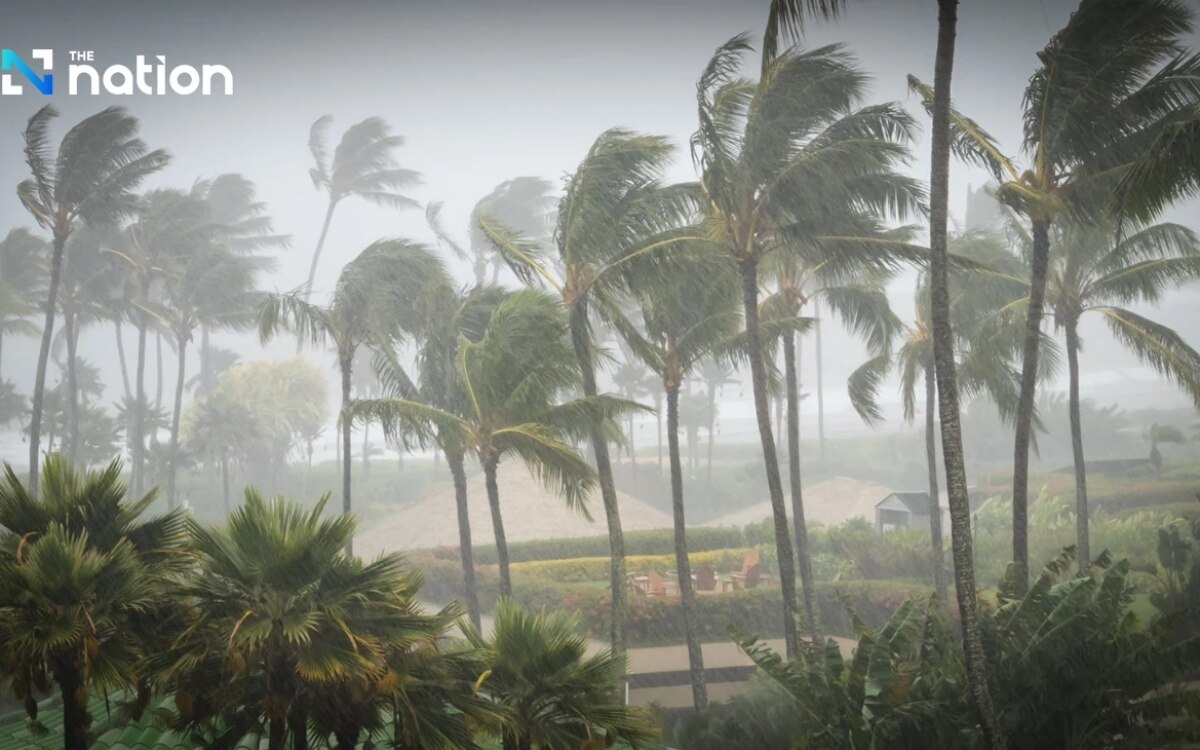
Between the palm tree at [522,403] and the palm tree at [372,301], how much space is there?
16.9ft

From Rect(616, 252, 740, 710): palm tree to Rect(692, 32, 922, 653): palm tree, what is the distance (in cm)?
154

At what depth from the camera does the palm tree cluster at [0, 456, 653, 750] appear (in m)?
7.18

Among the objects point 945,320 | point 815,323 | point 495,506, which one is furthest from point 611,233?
point 945,320

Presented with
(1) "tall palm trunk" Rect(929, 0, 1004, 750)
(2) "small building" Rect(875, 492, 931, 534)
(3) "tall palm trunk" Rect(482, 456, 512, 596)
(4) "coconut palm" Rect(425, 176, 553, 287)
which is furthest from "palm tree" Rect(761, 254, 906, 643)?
(4) "coconut palm" Rect(425, 176, 553, 287)

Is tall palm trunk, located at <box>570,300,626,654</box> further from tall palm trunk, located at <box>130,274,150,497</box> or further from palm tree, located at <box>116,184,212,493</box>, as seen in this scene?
palm tree, located at <box>116,184,212,493</box>

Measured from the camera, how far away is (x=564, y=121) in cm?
7100

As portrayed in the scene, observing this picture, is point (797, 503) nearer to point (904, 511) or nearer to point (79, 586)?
point (904, 511)

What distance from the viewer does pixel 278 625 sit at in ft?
23.9

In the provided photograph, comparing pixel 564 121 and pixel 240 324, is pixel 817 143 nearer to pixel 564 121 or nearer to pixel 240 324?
pixel 240 324

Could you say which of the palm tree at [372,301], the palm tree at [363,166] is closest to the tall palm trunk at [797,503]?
the palm tree at [372,301]

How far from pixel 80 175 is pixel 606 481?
19.8 meters

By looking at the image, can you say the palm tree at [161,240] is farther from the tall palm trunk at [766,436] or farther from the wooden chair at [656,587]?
the tall palm trunk at [766,436]

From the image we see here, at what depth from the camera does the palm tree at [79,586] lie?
714 cm

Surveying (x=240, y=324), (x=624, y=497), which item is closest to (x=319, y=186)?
→ (x=240, y=324)
